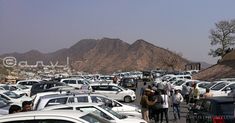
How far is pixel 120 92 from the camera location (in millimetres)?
34500

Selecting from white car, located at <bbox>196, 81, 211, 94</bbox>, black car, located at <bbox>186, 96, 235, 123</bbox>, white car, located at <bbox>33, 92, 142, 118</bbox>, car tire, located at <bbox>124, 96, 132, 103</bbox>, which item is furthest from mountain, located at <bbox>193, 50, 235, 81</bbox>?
black car, located at <bbox>186, 96, 235, 123</bbox>

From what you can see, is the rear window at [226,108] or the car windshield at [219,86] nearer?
the rear window at [226,108]

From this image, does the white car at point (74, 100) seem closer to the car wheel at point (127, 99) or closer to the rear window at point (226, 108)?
the rear window at point (226, 108)

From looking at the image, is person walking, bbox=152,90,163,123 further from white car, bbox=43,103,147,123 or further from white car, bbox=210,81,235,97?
white car, bbox=210,81,235,97

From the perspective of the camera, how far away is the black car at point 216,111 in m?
13.0

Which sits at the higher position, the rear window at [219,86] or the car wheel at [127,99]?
the rear window at [219,86]

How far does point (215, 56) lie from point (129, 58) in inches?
3649

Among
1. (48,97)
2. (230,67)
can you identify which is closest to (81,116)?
(48,97)

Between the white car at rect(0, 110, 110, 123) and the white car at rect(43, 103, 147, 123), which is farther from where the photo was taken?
the white car at rect(43, 103, 147, 123)

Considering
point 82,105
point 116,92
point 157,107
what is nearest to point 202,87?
point 116,92

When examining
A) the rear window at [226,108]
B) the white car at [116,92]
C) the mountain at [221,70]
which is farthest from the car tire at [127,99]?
the mountain at [221,70]

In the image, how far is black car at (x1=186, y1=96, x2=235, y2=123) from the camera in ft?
42.5

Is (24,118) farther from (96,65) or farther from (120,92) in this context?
(96,65)

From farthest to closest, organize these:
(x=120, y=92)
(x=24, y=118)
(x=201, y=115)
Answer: (x=120, y=92)
(x=201, y=115)
(x=24, y=118)
